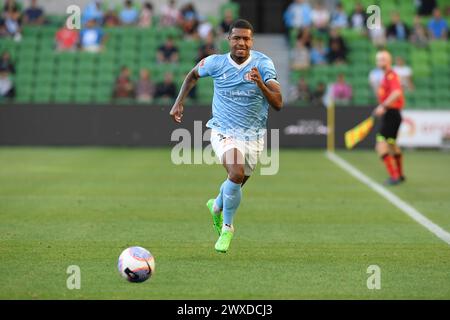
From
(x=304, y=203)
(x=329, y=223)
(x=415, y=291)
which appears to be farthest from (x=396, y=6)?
(x=415, y=291)

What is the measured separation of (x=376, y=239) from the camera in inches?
438

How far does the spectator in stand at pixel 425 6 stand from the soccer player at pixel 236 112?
21346mm

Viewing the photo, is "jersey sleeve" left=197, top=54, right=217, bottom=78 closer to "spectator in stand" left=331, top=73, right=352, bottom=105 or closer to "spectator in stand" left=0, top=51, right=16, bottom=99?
"spectator in stand" left=331, top=73, right=352, bottom=105

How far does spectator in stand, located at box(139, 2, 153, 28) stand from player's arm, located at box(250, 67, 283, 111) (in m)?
20.1

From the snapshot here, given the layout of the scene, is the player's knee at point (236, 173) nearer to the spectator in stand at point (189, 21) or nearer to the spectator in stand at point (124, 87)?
the spectator in stand at point (124, 87)

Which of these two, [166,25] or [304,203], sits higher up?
[166,25]

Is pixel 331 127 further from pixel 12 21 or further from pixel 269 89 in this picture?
pixel 269 89

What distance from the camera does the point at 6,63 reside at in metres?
27.6

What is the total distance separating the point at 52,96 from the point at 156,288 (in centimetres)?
2049

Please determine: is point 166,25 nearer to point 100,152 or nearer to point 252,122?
point 100,152

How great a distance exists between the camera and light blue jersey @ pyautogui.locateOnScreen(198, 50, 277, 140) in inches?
400

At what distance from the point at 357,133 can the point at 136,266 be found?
1731 centimetres

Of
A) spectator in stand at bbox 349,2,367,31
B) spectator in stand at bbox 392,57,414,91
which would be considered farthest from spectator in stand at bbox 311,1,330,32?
spectator in stand at bbox 392,57,414,91

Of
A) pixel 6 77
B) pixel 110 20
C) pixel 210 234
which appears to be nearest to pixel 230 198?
pixel 210 234
